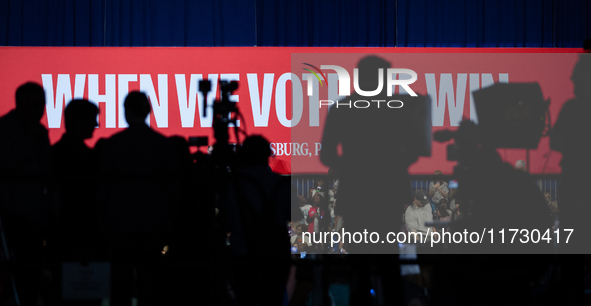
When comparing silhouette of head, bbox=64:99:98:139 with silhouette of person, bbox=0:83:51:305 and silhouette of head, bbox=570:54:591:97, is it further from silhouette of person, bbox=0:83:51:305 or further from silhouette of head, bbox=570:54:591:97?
silhouette of head, bbox=570:54:591:97

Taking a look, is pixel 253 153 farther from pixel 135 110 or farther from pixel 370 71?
pixel 370 71

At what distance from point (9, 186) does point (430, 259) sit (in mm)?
1922

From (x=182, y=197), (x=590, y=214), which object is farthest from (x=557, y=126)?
(x=182, y=197)

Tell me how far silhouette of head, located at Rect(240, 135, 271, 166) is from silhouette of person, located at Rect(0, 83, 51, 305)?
3.31 ft

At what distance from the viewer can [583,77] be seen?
2326mm

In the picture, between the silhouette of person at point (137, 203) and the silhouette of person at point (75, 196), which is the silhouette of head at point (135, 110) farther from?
the silhouette of person at point (75, 196)

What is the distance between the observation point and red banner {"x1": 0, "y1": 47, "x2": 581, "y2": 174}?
654 cm

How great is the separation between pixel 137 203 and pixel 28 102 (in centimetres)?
75

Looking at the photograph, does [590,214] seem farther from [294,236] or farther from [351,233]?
[294,236]

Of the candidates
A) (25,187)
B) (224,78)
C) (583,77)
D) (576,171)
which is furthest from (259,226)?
(224,78)

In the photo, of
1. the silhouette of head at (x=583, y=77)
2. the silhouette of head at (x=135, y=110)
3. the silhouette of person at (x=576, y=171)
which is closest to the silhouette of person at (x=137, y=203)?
the silhouette of head at (x=135, y=110)

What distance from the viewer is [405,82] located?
22.0ft
